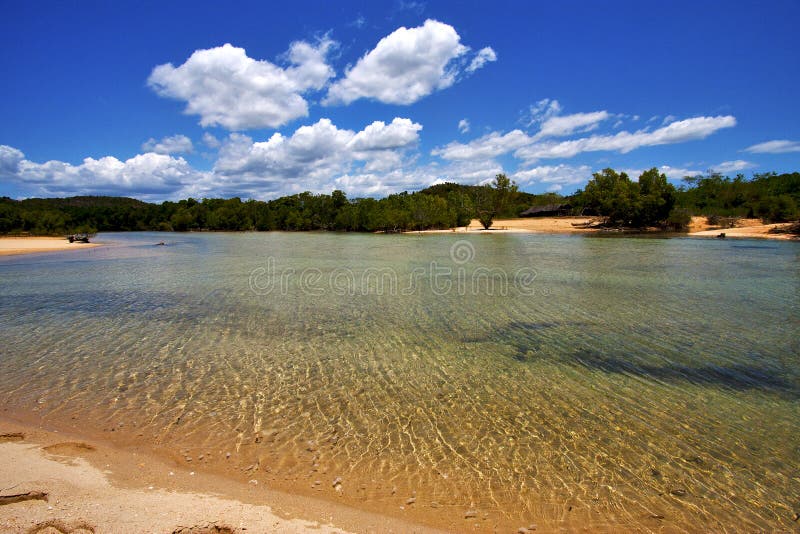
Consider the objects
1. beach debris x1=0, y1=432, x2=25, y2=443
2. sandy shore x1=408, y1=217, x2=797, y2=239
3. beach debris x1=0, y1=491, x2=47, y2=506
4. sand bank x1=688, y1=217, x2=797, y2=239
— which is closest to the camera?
beach debris x1=0, y1=491, x2=47, y2=506

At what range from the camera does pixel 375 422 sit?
20.2 ft

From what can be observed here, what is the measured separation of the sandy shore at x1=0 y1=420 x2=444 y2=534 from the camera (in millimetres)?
3773

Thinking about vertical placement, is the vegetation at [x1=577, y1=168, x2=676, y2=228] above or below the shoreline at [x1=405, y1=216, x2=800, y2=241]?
above

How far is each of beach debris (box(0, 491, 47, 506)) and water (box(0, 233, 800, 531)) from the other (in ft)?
4.24

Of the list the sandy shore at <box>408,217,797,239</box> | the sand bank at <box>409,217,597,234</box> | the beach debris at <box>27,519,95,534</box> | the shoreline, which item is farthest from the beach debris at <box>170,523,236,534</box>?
the sand bank at <box>409,217,597,234</box>

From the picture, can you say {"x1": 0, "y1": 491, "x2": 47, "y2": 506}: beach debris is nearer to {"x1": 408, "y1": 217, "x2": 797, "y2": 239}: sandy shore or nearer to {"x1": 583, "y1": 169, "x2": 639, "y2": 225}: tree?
{"x1": 408, "y1": 217, "x2": 797, "y2": 239}: sandy shore

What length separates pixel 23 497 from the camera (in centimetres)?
412

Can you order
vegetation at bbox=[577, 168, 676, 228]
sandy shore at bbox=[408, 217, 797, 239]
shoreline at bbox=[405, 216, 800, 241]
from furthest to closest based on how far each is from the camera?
vegetation at bbox=[577, 168, 676, 228], sandy shore at bbox=[408, 217, 797, 239], shoreline at bbox=[405, 216, 800, 241]

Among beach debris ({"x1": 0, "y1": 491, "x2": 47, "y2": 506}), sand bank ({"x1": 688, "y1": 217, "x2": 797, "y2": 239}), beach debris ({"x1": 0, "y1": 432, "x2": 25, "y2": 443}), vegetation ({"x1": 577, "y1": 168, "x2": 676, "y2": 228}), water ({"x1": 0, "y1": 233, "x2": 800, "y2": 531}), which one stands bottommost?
water ({"x1": 0, "y1": 233, "x2": 800, "y2": 531})

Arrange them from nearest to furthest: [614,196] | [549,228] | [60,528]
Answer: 1. [60,528]
2. [614,196]
3. [549,228]

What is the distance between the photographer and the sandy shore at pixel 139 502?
3.77 meters

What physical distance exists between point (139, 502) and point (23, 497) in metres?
1.14

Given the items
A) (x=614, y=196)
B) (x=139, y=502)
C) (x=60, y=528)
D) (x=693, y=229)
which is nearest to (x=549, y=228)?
(x=614, y=196)

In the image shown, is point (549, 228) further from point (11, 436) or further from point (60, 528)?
point (60, 528)
